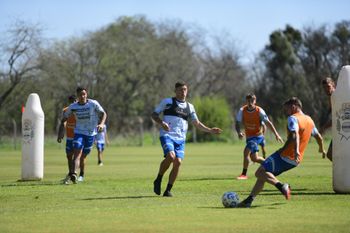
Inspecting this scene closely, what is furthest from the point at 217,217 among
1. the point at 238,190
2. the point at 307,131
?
the point at 238,190

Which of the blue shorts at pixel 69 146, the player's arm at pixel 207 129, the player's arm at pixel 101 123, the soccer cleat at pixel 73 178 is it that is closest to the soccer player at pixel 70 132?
the blue shorts at pixel 69 146

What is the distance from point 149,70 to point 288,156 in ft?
200

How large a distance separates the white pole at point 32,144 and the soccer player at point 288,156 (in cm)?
850

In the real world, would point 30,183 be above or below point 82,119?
below

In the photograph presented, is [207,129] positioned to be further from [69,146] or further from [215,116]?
[215,116]

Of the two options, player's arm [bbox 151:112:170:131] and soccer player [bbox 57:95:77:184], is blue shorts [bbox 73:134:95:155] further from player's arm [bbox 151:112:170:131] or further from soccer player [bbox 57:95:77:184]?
player's arm [bbox 151:112:170:131]

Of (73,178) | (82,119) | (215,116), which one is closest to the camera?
(73,178)

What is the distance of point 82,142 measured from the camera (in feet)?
64.0

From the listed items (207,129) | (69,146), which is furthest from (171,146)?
(69,146)

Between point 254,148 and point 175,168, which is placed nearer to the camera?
point 175,168

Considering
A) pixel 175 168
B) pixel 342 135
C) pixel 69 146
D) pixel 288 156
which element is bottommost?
pixel 175 168

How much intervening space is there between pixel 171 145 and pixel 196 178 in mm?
5579

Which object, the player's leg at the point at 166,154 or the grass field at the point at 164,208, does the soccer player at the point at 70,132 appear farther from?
the player's leg at the point at 166,154

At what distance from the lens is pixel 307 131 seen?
45.7 ft
